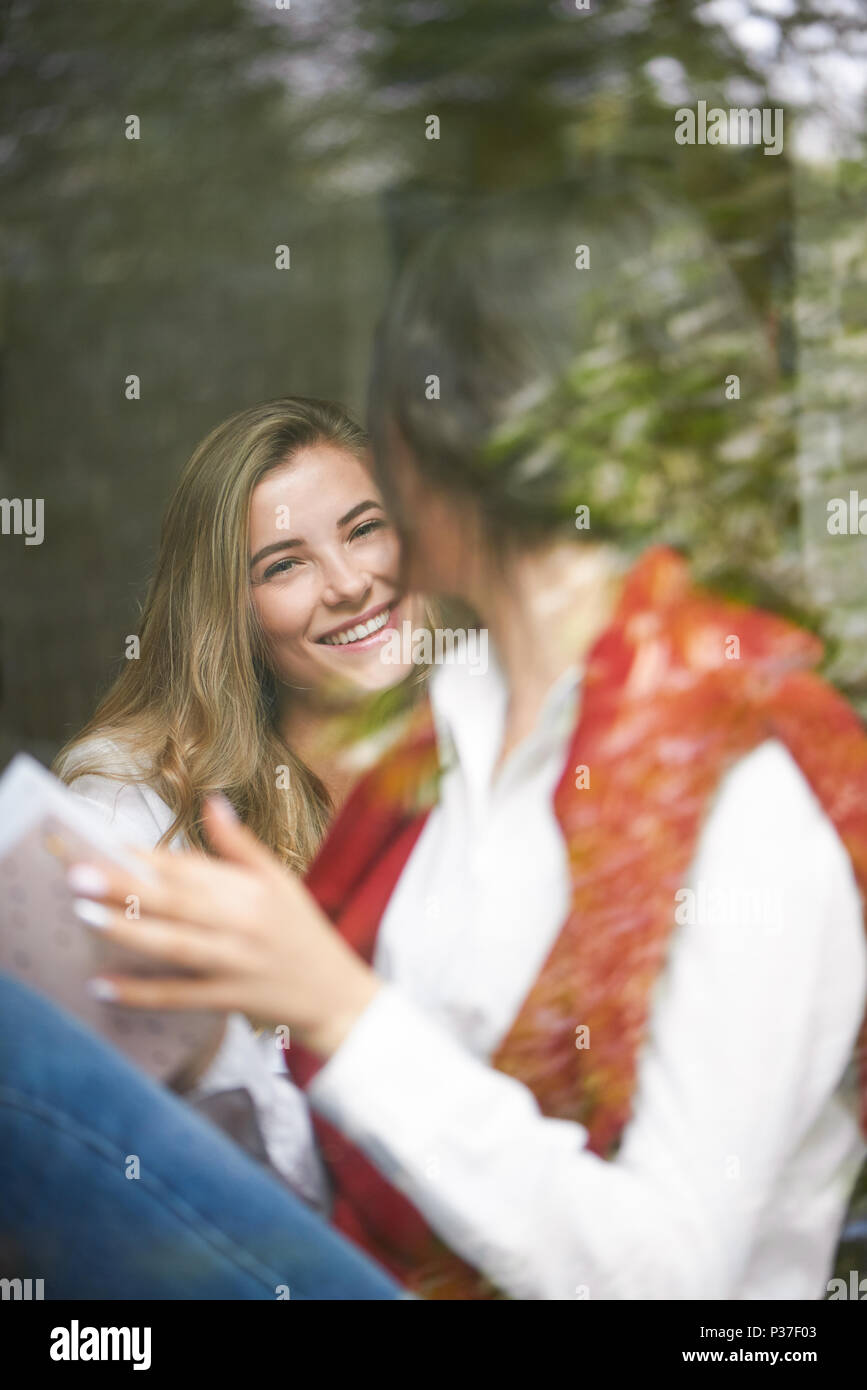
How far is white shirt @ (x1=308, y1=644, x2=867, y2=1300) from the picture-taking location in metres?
Result: 1.31

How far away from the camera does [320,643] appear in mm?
1519

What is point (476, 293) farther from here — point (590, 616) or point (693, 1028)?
point (693, 1028)

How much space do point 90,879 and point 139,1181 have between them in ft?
1.03

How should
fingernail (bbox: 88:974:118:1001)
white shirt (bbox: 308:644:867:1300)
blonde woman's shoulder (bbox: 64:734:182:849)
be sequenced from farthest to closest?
blonde woman's shoulder (bbox: 64:734:182:849)
fingernail (bbox: 88:974:118:1001)
white shirt (bbox: 308:644:867:1300)

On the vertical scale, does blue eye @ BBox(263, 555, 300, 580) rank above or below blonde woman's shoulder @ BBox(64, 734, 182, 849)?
above

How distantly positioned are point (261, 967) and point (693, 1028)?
1.45 feet

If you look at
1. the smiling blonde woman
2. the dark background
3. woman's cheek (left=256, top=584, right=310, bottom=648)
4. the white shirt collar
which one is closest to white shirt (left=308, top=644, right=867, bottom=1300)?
the white shirt collar

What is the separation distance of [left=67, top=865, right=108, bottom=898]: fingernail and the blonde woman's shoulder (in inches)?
4.8

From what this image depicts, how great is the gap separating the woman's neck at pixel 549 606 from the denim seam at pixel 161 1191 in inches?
22.6

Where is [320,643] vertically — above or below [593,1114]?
above

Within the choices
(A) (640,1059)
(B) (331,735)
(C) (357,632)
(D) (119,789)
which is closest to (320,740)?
(B) (331,735)

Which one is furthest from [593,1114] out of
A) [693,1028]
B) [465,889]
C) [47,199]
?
[47,199]

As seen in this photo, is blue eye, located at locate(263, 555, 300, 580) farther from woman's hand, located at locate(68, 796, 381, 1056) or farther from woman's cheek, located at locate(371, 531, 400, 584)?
woman's hand, located at locate(68, 796, 381, 1056)

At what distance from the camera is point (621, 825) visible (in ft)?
4.64
